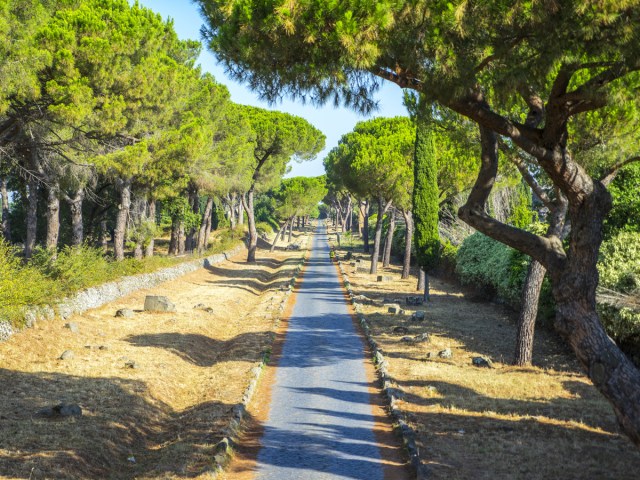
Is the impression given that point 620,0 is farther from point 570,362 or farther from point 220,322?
point 220,322

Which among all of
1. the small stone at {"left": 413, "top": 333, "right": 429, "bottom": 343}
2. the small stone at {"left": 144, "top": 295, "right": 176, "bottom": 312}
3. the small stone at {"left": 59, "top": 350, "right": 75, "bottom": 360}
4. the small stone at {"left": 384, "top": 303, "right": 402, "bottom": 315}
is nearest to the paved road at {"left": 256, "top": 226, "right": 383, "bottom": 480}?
the small stone at {"left": 413, "top": 333, "right": 429, "bottom": 343}

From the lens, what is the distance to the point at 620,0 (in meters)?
7.85

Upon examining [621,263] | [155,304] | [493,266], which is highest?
[621,263]

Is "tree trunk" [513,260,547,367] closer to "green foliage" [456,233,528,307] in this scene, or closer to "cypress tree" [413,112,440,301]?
"green foliage" [456,233,528,307]

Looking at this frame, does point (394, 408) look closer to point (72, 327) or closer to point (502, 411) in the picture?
point (502, 411)

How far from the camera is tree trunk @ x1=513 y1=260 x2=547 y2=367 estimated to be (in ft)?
55.5

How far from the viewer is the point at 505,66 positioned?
9695 mm

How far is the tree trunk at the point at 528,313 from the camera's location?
16906 mm

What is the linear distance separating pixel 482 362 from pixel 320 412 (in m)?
6.52

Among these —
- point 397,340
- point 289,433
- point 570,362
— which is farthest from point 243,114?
point 289,433

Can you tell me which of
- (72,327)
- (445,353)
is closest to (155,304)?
(72,327)

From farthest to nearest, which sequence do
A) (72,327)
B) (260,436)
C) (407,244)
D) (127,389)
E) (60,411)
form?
(407,244), (72,327), (127,389), (60,411), (260,436)

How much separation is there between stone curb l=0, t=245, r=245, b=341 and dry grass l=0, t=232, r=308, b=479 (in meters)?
0.33

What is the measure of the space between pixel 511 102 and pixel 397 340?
1029 centimetres
